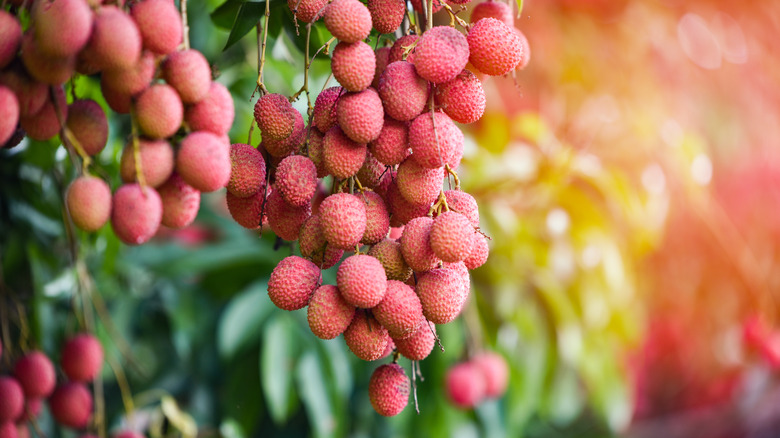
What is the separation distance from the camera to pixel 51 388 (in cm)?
84

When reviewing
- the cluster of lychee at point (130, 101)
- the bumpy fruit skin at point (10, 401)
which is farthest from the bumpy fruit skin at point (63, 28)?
the bumpy fruit skin at point (10, 401)

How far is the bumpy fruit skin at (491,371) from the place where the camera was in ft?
4.18

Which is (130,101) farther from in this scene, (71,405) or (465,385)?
(465,385)

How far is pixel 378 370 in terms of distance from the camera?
1.77 ft

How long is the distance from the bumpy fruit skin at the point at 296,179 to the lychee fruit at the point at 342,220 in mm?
21

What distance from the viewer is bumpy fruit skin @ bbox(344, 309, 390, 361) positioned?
1.58 feet

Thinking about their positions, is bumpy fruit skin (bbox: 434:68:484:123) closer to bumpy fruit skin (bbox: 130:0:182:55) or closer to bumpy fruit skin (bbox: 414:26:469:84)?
bumpy fruit skin (bbox: 414:26:469:84)

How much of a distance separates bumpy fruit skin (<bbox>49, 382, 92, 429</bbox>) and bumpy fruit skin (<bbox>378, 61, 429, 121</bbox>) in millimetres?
641

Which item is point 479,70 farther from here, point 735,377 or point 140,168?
point 735,377

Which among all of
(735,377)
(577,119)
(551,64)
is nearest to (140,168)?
(577,119)

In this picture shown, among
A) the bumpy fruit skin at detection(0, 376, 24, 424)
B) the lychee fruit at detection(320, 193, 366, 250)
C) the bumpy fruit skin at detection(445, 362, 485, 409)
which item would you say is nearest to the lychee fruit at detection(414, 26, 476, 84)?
the lychee fruit at detection(320, 193, 366, 250)

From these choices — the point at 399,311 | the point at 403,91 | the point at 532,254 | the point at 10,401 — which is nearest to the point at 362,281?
the point at 399,311

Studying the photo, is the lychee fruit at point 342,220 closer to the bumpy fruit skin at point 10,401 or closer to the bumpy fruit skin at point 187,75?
the bumpy fruit skin at point 187,75

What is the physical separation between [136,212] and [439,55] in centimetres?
22
